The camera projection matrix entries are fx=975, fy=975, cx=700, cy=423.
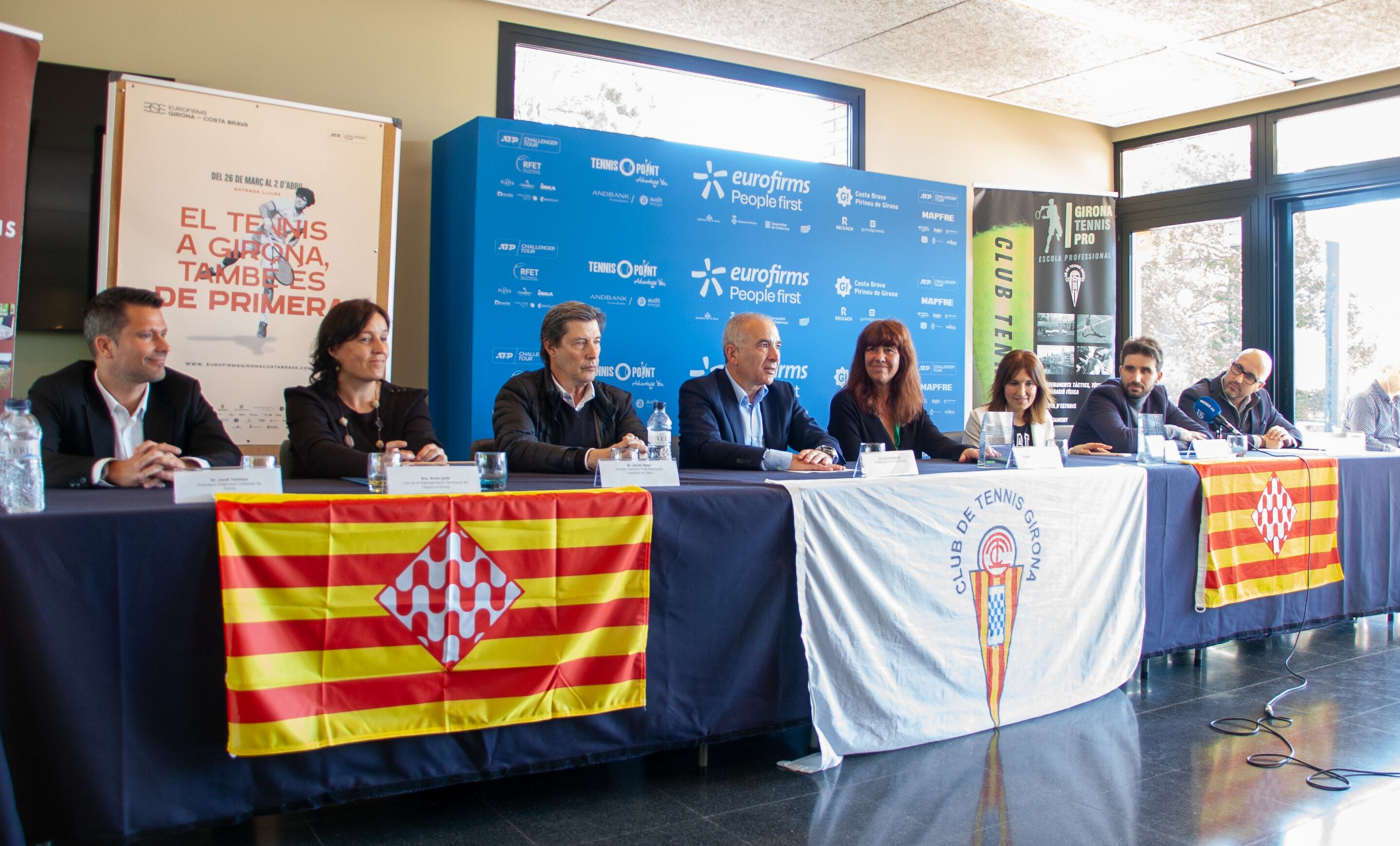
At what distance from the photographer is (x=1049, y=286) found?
6004mm

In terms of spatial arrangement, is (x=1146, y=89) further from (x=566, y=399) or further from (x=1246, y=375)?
(x=566, y=399)

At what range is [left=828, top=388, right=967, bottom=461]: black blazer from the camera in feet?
11.1

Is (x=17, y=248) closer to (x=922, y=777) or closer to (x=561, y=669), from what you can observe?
(x=561, y=669)

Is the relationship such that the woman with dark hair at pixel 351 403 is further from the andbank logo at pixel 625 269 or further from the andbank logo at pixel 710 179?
the andbank logo at pixel 710 179

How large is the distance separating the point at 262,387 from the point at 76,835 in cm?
234

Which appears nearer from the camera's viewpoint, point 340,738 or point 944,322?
point 340,738

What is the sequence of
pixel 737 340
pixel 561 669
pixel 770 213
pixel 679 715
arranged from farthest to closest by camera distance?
pixel 770 213
pixel 737 340
pixel 679 715
pixel 561 669

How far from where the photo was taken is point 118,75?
3396 millimetres

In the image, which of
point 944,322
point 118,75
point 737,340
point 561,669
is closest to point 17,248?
point 118,75

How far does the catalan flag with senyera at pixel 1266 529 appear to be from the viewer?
2.93 metres

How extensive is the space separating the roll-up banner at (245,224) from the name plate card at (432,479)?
2.06m

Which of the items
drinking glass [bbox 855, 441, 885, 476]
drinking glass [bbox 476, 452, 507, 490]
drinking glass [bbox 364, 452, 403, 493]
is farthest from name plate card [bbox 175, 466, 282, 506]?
drinking glass [bbox 855, 441, 885, 476]

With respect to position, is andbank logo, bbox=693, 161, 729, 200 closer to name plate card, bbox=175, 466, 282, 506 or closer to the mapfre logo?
the mapfre logo

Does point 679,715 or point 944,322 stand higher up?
point 944,322
